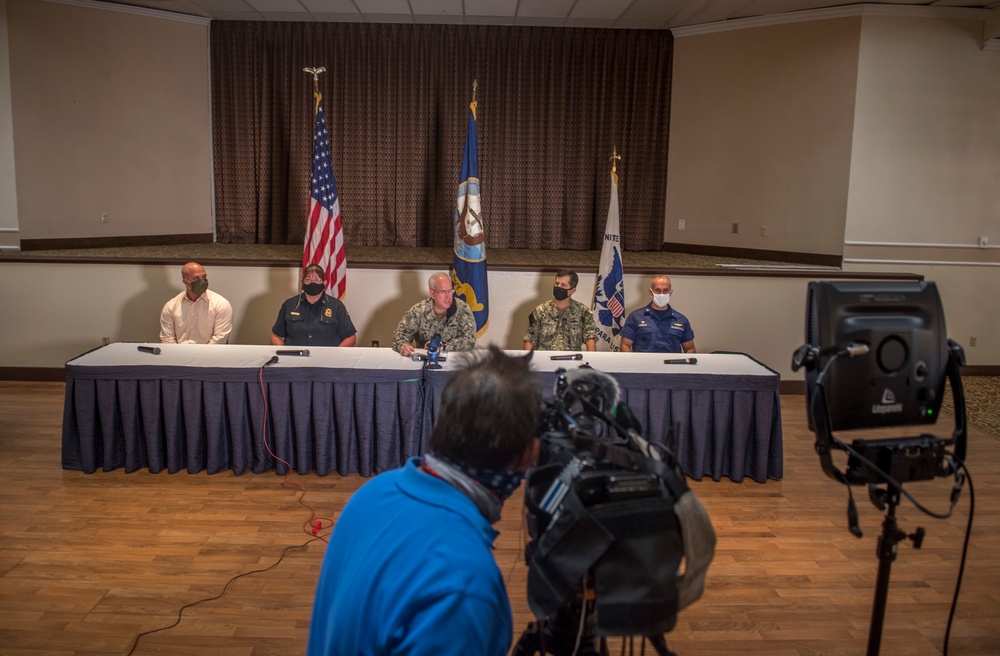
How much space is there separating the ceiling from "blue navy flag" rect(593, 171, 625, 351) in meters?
2.45

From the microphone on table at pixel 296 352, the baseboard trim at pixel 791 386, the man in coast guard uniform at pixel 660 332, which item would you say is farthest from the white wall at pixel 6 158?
the baseboard trim at pixel 791 386

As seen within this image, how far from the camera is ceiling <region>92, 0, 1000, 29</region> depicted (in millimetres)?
7340

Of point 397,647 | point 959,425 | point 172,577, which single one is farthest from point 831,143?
point 397,647

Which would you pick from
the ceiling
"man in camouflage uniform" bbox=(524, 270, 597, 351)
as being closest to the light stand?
"man in camouflage uniform" bbox=(524, 270, 597, 351)

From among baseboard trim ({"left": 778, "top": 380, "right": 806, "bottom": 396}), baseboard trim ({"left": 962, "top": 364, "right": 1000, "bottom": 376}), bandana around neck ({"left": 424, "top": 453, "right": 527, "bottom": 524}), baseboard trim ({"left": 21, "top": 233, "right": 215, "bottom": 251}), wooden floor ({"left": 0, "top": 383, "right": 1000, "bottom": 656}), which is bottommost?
wooden floor ({"left": 0, "top": 383, "right": 1000, "bottom": 656})

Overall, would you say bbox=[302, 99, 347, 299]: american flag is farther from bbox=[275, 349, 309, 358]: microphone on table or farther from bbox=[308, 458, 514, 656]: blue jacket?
bbox=[308, 458, 514, 656]: blue jacket

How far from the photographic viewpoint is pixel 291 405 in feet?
14.7

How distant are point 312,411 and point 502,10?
5.03 meters

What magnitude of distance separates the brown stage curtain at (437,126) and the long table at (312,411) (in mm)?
4303

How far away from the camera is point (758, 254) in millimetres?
7809

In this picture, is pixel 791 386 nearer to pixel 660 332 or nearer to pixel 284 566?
pixel 660 332

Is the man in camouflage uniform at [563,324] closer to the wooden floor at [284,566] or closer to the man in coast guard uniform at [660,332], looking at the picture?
the man in coast guard uniform at [660,332]

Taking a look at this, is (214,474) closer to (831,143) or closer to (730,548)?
(730,548)

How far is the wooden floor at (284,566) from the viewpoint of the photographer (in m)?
2.99
